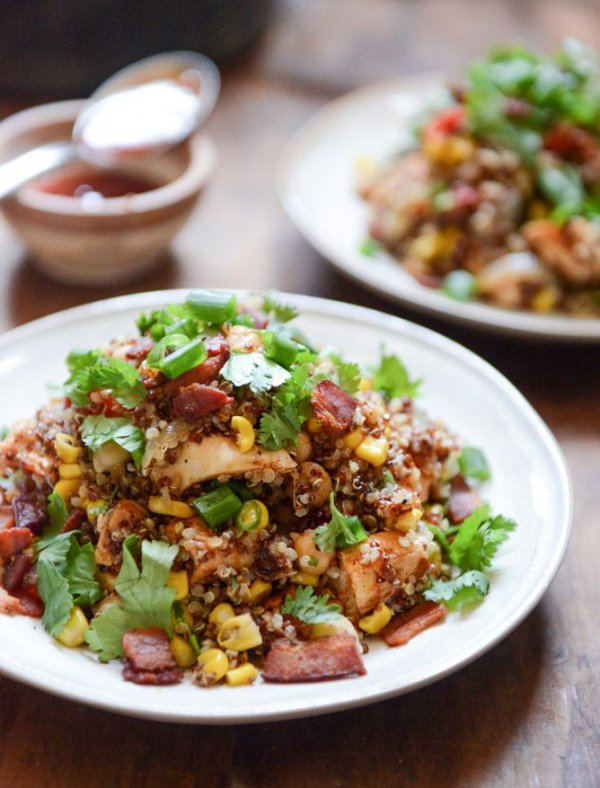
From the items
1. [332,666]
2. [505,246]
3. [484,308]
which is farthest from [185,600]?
[505,246]

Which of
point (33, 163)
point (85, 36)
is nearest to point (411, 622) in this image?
point (33, 163)

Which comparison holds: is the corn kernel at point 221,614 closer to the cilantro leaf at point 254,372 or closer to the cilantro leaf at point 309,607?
the cilantro leaf at point 309,607

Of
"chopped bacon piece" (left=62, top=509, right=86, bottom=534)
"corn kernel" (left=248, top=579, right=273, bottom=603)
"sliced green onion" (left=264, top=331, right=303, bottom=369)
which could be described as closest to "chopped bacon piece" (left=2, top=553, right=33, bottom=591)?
"chopped bacon piece" (left=62, top=509, right=86, bottom=534)

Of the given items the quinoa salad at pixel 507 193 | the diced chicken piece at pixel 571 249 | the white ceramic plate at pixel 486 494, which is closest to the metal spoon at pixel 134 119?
the quinoa salad at pixel 507 193

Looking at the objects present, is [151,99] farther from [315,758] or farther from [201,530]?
[315,758]

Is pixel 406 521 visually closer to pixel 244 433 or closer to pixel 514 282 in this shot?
pixel 244 433

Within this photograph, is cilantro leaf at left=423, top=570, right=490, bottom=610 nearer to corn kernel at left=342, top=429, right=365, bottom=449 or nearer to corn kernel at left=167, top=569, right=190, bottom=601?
corn kernel at left=342, top=429, right=365, bottom=449

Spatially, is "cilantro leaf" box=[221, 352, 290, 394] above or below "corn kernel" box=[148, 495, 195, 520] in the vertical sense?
above
